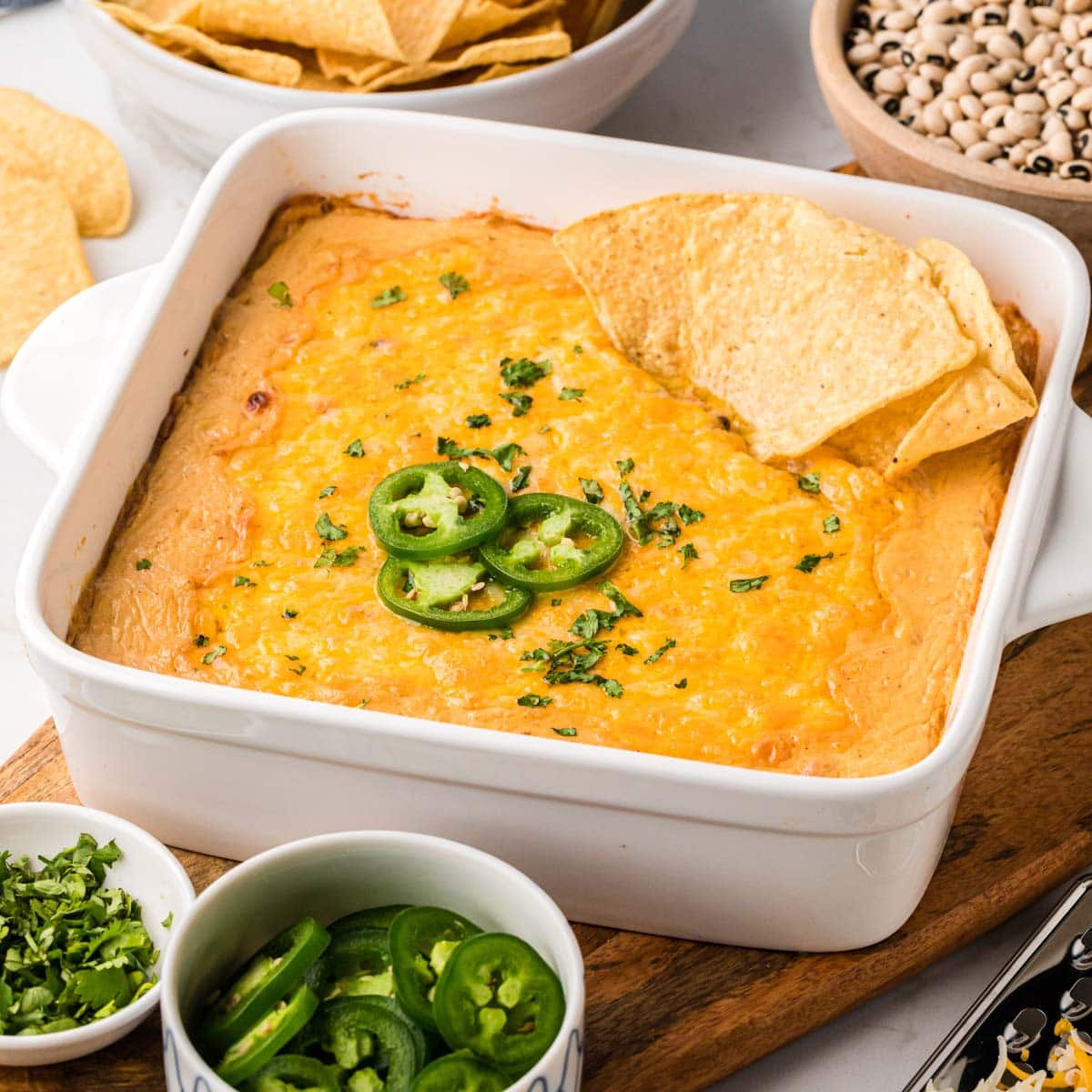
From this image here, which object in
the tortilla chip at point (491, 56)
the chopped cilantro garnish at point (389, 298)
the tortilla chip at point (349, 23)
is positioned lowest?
the chopped cilantro garnish at point (389, 298)

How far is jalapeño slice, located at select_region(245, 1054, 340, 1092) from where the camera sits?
216 cm

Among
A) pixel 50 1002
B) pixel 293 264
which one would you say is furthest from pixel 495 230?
pixel 50 1002

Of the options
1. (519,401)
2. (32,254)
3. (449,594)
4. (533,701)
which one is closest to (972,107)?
(519,401)

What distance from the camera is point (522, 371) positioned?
3.13 m

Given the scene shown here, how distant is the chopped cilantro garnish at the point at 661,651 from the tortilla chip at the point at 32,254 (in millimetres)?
1799

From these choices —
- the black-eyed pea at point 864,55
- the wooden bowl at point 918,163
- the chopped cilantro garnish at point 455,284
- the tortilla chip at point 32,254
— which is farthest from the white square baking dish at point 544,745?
the black-eyed pea at point 864,55

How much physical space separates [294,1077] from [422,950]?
258mm

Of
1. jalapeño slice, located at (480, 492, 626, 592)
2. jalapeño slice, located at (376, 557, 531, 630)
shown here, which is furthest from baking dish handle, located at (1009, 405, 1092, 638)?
jalapeño slice, located at (376, 557, 531, 630)

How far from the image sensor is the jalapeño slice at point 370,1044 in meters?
2.19

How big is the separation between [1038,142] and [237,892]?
7.96 ft

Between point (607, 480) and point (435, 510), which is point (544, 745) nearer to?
point (435, 510)

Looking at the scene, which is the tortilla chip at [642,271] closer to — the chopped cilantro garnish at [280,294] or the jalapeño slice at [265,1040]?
the chopped cilantro garnish at [280,294]

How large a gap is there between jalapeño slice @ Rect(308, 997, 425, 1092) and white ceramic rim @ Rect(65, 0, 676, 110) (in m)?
2.16

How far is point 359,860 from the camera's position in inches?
95.5
